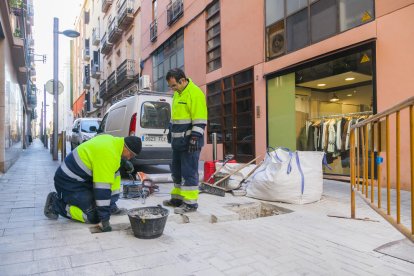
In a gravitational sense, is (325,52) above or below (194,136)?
above

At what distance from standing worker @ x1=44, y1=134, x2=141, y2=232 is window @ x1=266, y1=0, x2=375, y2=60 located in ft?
20.3

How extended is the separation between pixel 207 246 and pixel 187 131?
183 centimetres

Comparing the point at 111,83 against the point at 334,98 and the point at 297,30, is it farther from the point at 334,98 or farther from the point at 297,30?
the point at 334,98

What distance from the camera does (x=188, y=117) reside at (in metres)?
4.56

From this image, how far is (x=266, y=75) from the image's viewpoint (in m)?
9.87

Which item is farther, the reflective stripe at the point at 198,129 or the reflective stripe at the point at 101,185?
the reflective stripe at the point at 198,129

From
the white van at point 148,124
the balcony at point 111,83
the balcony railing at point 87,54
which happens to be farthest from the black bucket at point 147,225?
the balcony railing at point 87,54

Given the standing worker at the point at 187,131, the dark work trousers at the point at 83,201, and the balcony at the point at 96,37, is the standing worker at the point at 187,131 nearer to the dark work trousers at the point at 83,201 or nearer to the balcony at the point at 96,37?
the dark work trousers at the point at 83,201

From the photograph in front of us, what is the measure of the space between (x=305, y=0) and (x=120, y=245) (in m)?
8.16

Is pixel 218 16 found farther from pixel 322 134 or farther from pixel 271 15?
pixel 322 134

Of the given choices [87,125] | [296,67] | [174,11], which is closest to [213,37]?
[174,11]

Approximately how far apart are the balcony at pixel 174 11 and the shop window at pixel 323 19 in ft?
27.6

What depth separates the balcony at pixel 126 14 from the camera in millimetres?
21811

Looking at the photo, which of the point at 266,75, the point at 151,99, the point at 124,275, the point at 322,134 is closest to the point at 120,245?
the point at 124,275
